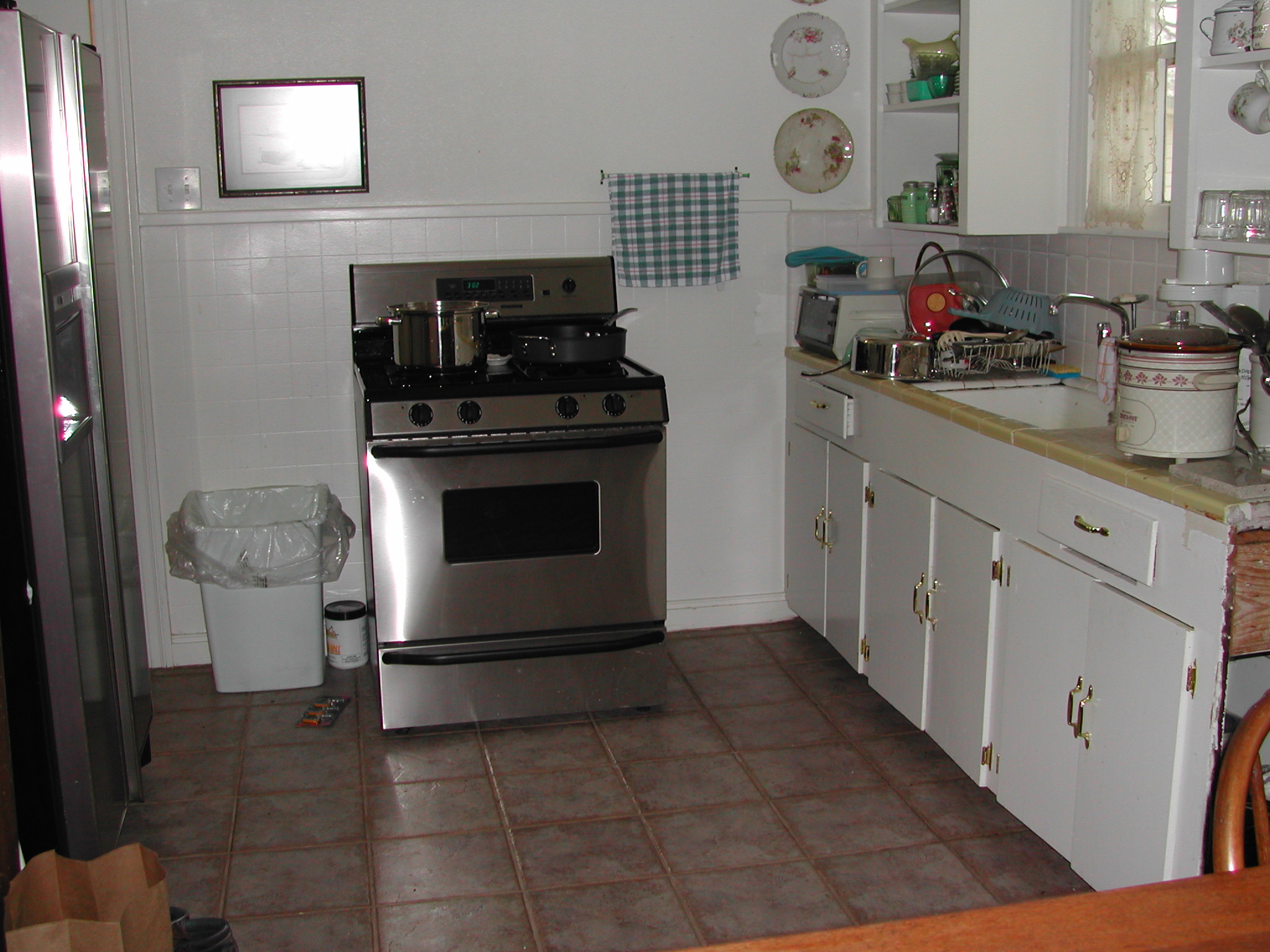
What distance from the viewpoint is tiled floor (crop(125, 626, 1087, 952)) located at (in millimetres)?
2322

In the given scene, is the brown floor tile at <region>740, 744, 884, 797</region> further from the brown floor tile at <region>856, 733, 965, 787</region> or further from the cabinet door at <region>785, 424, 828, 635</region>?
the cabinet door at <region>785, 424, 828, 635</region>

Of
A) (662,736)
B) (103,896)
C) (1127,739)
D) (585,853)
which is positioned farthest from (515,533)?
(103,896)

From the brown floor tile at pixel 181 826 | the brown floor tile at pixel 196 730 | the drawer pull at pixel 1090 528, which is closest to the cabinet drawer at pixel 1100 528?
the drawer pull at pixel 1090 528

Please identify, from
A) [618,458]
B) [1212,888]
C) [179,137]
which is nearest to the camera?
[1212,888]

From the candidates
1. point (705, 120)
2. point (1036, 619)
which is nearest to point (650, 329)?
point (705, 120)

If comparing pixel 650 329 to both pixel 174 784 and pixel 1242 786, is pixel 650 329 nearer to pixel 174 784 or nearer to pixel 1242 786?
pixel 174 784

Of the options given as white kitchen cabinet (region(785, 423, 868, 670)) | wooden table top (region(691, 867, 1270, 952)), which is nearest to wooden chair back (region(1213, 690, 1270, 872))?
wooden table top (region(691, 867, 1270, 952))

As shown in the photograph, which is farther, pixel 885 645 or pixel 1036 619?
pixel 885 645

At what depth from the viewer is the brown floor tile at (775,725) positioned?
3074 millimetres

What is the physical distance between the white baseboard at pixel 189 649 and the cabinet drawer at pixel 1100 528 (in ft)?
8.13

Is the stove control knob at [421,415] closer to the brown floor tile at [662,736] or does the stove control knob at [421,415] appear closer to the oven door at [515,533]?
the oven door at [515,533]

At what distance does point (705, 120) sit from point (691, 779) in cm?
192

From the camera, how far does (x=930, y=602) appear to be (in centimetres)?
281

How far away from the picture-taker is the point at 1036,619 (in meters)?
2.37
